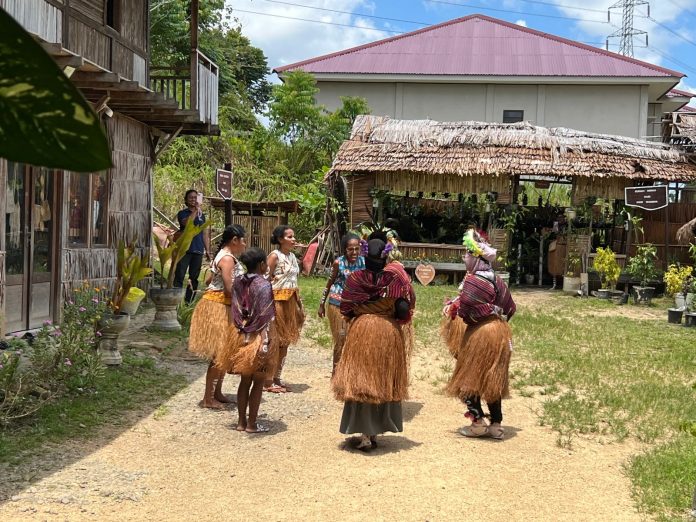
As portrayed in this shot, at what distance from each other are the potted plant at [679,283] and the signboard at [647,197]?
130 centimetres

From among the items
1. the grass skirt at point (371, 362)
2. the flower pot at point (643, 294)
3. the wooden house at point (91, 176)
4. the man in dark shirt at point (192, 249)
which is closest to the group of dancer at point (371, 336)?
the grass skirt at point (371, 362)

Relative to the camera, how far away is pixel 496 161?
1645cm

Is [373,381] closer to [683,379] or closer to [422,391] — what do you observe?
[422,391]

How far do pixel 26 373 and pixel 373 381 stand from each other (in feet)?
8.48

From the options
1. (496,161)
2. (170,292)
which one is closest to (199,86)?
(170,292)

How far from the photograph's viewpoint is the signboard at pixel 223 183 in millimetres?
10367

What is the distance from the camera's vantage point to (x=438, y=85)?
81.7 feet

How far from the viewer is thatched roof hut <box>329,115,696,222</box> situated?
53.5ft

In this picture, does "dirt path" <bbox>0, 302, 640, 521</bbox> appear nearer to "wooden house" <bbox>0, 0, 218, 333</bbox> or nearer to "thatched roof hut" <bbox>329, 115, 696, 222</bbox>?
"wooden house" <bbox>0, 0, 218, 333</bbox>

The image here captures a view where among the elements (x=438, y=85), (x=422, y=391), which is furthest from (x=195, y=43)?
(x=438, y=85)

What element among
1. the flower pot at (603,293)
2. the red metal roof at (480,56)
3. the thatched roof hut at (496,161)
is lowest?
the flower pot at (603,293)

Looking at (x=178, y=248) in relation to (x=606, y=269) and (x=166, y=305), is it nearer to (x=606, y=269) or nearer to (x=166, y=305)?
(x=166, y=305)

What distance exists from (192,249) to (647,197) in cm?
939

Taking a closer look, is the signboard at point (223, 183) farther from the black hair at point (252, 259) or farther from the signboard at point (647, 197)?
the signboard at point (647, 197)
